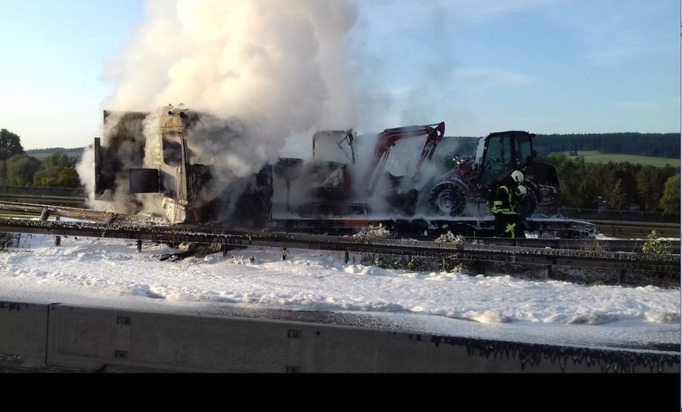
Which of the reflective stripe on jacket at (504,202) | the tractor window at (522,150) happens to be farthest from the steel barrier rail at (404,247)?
the tractor window at (522,150)

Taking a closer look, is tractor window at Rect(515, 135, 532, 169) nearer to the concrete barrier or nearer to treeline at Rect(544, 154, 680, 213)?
treeline at Rect(544, 154, 680, 213)

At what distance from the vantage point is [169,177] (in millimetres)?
13703

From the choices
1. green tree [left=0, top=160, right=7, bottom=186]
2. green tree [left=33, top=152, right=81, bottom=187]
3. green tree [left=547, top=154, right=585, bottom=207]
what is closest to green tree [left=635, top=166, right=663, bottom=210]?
Result: green tree [left=547, top=154, right=585, bottom=207]

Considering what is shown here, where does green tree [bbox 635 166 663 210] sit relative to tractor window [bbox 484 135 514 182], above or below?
below

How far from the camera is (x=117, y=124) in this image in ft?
51.7

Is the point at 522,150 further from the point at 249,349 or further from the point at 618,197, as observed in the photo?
the point at 249,349

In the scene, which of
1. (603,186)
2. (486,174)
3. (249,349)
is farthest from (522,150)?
(249,349)

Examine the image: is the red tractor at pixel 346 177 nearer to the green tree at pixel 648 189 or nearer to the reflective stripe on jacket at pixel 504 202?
the reflective stripe on jacket at pixel 504 202

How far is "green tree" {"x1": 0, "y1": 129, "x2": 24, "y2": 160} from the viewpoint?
1393 inches

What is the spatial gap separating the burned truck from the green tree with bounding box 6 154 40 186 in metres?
Result: 20.8

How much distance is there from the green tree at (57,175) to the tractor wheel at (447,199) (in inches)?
878

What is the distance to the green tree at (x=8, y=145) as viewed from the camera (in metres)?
35.4

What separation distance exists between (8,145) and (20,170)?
9.69 feet

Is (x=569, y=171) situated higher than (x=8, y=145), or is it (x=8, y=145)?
(x=8, y=145)
